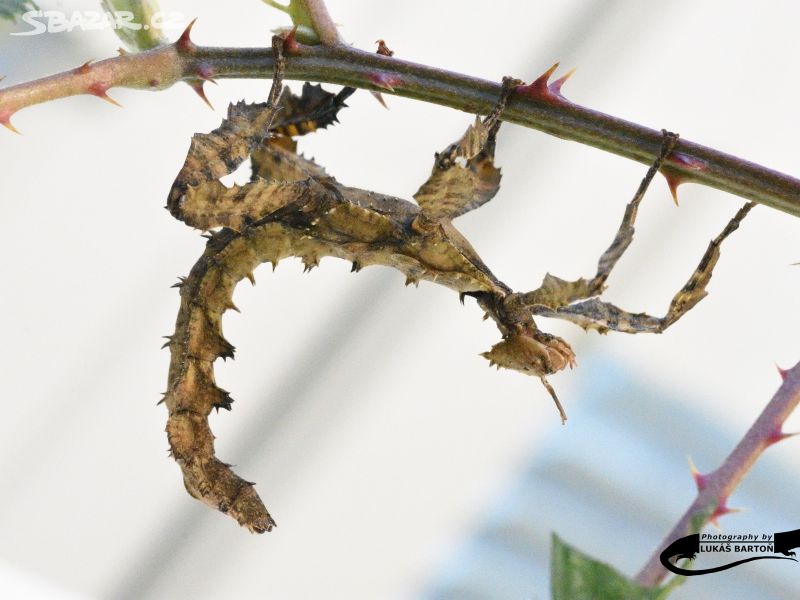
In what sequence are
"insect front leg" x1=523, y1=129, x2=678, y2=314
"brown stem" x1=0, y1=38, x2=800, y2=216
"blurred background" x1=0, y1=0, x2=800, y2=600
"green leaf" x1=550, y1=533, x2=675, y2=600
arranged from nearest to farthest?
"green leaf" x1=550, y1=533, x2=675, y2=600 → "brown stem" x1=0, y1=38, x2=800, y2=216 → "insect front leg" x1=523, y1=129, x2=678, y2=314 → "blurred background" x1=0, y1=0, x2=800, y2=600

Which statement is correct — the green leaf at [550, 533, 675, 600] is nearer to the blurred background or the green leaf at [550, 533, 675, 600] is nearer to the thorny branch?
the thorny branch

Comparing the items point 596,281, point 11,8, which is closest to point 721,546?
point 596,281

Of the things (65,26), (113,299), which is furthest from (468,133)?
(113,299)

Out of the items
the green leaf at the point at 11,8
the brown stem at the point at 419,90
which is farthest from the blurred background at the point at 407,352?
the brown stem at the point at 419,90

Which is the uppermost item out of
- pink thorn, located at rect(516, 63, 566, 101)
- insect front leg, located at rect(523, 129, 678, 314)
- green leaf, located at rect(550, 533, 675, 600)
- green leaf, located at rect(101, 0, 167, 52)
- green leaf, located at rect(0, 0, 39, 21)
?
insect front leg, located at rect(523, 129, 678, 314)

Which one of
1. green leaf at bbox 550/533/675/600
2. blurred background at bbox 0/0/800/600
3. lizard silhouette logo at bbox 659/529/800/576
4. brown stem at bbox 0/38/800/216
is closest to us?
green leaf at bbox 550/533/675/600

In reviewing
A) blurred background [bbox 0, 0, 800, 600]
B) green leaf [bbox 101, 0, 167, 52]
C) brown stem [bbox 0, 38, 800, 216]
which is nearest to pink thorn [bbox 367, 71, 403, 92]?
brown stem [bbox 0, 38, 800, 216]

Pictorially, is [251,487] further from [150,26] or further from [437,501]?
[437,501]
